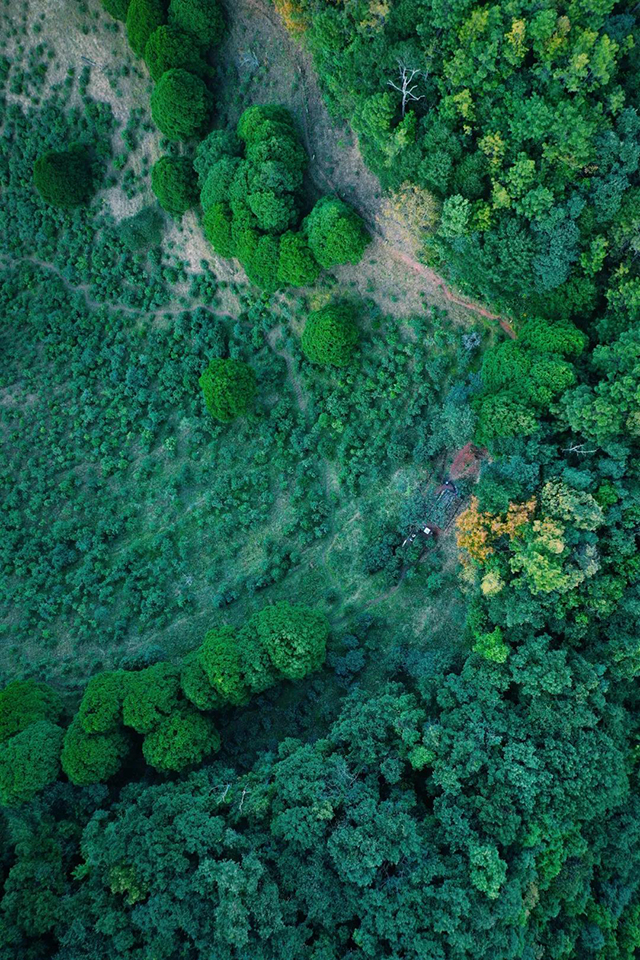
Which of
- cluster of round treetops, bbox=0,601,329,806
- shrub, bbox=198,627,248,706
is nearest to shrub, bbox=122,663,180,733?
cluster of round treetops, bbox=0,601,329,806

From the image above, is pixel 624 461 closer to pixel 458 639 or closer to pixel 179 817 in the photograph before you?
pixel 458 639

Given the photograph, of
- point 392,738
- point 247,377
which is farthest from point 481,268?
point 392,738

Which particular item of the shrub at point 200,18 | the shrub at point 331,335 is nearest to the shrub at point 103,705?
the shrub at point 331,335

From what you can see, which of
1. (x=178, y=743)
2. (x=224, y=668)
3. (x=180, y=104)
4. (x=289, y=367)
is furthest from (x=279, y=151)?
(x=178, y=743)

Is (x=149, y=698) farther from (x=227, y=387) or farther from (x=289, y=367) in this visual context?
(x=289, y=367)

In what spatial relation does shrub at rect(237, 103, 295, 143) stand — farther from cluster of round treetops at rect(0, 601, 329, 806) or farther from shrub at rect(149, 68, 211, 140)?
cluster of round treetops at rect(0, 601, 329, 806)
